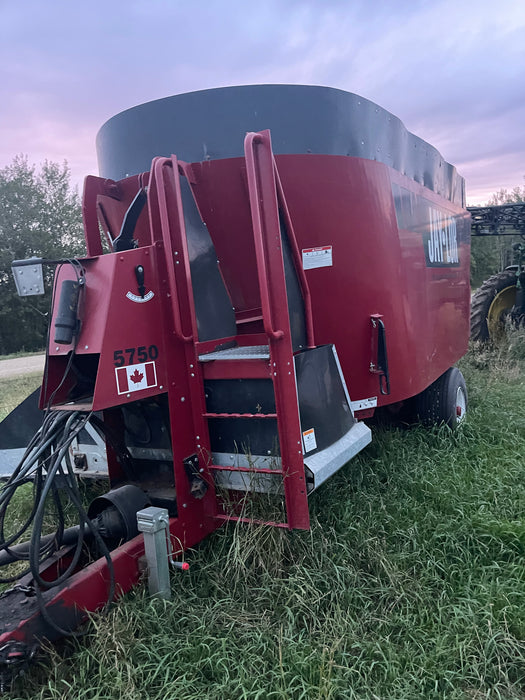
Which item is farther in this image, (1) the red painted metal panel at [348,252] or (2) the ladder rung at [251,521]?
(1) the red painted metal panel at [348,252]

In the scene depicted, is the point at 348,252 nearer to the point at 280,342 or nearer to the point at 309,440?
the point at 280,342

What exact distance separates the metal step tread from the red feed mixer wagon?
2 centimetres

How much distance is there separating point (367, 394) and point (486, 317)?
7.35m

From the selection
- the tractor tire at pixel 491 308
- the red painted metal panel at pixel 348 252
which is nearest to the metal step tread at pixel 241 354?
the red painted metal panel at pixel 348 252

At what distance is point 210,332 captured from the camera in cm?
283

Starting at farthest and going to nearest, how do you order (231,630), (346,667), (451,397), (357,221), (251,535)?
(451,397), (357,221), (251,535), (231,630), (346,667)

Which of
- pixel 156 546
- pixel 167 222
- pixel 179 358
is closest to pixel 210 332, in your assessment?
pixel 179 358

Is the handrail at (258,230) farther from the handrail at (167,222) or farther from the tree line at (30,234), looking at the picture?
the tree line at (30,234)

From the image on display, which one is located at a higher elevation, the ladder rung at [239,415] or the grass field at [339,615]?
the ladder rung at [239,415]

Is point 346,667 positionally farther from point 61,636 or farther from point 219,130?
point 219,130

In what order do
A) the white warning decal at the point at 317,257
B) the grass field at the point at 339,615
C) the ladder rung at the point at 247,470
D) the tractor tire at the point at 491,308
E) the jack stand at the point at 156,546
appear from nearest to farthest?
the grass field at the point at 339,615
the jack stand at the point at 156,546
the ladder rung at the point at 247,470
the white warning decal at the point at 317,257
the tractor tire at the point at 491,308

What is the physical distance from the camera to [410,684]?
6.76 ft

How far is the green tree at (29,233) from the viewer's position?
922 inches

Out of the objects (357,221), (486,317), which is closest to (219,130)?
(357,221)
